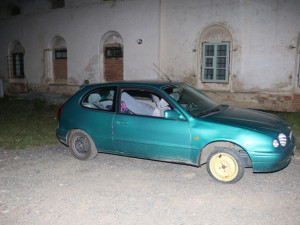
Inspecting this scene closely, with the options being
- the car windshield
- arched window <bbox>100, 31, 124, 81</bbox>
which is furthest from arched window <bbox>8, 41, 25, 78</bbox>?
the car windshield

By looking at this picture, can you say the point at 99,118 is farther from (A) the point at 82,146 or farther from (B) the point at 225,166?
(B) the point at 225,166

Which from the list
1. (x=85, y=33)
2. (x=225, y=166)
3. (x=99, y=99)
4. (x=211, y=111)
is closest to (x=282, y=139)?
(x=225, y=166)

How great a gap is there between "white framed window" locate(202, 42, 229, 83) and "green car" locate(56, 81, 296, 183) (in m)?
7.05

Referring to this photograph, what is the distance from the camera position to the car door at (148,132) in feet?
15.9

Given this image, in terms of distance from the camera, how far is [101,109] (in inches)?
221

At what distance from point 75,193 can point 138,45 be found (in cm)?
1050

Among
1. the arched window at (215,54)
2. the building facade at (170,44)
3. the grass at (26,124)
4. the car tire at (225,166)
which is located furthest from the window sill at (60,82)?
the car tire at (225,166)

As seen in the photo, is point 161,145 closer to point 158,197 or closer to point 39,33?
point 158,197

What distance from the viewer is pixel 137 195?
171 inches

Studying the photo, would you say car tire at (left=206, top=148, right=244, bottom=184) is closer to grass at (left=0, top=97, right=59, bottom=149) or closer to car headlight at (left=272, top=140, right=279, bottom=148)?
car headlight at (left=272, top=140, right=279, bottom=148)

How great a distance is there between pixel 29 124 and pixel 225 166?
7.23 metres

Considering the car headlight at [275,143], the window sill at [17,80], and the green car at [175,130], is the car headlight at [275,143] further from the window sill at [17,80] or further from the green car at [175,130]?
the window sill at [17,80]

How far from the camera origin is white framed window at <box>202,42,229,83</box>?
12.4 metres

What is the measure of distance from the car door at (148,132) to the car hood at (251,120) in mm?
576
